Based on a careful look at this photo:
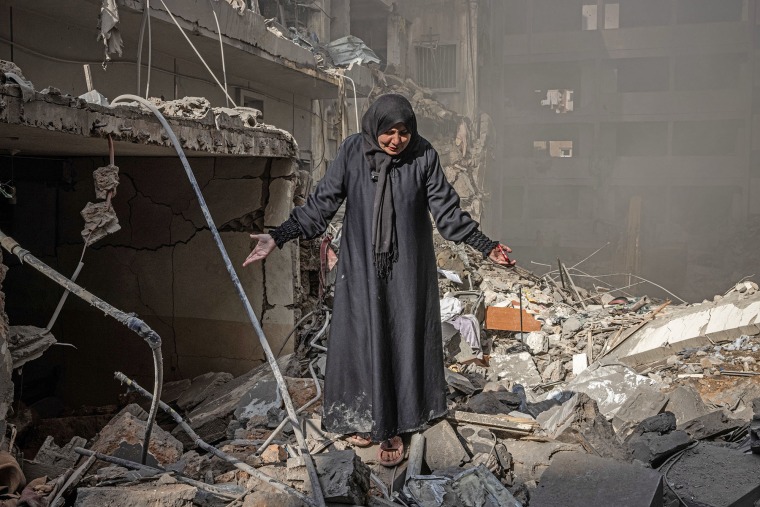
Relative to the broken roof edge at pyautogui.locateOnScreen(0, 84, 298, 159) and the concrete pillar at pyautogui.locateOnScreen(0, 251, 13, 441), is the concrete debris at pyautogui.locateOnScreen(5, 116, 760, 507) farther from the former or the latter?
the concrete pillar at pyautogui.locateOnScreen(0, 251, 13, 441)

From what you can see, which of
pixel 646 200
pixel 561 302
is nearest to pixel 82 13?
pixel 561 302

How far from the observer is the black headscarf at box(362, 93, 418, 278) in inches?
140

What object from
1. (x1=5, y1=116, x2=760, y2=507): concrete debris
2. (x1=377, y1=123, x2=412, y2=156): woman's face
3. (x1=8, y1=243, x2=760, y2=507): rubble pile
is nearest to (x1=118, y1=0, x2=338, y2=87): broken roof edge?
(x1=5, y1=116, x2=760, y2=507): concrete debris

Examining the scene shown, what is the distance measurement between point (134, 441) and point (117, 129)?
149cm

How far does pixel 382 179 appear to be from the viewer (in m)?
3.62

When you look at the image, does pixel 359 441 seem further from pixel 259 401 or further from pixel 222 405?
pixel 222 405

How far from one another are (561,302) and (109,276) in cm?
766

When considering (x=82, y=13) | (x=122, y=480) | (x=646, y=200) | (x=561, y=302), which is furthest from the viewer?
(x=646, y=200)

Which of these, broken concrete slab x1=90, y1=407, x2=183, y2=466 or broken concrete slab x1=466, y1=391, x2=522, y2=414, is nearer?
broken concrete slab x1=90, y1=407, x2=183, y2=466

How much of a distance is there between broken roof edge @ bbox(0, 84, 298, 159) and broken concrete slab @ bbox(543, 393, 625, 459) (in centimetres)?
250

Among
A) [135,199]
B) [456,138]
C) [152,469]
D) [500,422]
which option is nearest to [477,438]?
[500,422]

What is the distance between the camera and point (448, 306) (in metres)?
9.09

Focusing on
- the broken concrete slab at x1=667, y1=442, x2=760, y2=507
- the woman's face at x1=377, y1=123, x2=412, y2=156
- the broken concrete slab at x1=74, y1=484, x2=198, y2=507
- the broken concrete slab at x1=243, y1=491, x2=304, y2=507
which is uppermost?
the woman's face at x1=377, y1=123, x2=412, y2=156

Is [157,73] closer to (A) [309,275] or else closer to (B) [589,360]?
(A) [309,275]
